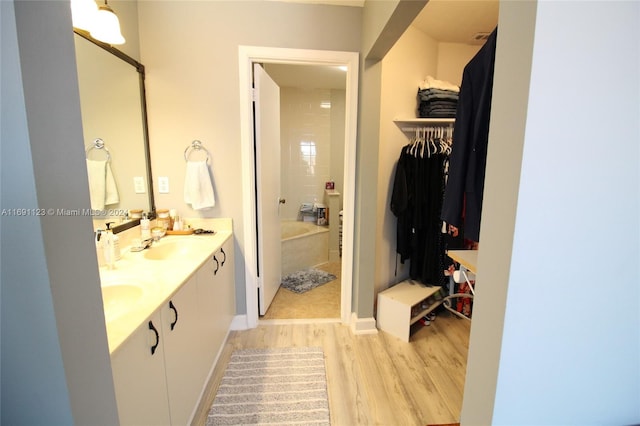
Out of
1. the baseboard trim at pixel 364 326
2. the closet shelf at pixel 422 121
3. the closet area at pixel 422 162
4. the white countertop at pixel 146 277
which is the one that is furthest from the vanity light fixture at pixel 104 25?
the baseboard trim at pixel 364 326

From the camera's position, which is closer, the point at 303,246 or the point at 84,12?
the point at 84,12

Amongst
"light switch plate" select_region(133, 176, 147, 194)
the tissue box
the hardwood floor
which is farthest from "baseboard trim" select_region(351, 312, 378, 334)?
the tissue box

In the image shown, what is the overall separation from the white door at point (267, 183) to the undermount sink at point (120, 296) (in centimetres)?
114

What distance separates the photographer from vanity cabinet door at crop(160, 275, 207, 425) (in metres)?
1.13

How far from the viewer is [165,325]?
1.09 metres

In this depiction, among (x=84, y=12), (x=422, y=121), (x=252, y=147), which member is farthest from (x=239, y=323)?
(x=422, y=121)

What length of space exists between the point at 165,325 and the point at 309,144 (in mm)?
3531

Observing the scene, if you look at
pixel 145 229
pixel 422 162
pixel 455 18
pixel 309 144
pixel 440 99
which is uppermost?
pixel 455 18

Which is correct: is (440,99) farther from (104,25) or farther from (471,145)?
(104,25)

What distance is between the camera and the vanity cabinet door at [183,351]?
3.71ft

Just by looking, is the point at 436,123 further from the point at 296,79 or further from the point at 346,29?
the point at 296,79

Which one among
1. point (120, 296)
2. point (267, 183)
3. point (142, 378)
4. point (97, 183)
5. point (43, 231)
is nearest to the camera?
point (43, 231)

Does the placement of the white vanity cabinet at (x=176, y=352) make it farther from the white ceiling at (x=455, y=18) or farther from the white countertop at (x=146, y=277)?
the white ceiling at (x=455, y=18)

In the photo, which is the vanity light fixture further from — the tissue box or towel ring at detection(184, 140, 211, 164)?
the tissue box
